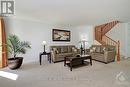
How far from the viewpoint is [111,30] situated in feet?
26.8

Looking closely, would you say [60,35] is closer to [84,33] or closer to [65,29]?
[65,29]

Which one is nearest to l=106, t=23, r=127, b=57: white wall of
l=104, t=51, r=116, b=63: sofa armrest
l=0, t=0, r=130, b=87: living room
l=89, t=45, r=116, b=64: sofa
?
l=0, t=0, r=130, b=87: living room

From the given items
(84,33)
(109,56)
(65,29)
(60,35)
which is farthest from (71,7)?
(84,33)

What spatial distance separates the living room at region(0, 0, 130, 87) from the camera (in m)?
3.34

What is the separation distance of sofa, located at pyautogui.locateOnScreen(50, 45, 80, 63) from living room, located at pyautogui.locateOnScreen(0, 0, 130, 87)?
37 cm

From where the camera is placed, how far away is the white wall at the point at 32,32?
17.9 feet

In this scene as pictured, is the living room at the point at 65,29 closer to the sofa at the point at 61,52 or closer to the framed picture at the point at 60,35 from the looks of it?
the framed picture at the point at 60,35

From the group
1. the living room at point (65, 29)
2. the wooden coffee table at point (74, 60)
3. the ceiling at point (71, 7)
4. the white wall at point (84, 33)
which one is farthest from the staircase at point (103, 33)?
the wooden coffee table at point (74, 60)

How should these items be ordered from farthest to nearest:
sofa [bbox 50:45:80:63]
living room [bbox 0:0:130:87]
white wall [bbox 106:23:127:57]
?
white wall [bbox 106:23:127:57] < sofa [bbox 50:45:80:63] < living room [bbox 0:0:130:87]

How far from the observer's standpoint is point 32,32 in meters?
6.11

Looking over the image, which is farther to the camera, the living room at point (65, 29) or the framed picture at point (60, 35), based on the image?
the framed picture at point (60, 35)

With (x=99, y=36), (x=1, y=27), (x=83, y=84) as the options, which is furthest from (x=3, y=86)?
(x=99, y=36)

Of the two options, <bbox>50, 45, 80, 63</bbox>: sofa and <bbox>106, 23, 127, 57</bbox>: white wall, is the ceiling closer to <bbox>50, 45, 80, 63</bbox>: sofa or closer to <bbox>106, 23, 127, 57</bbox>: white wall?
<bbox>50, 45, 80, 63</bbox>: sofa

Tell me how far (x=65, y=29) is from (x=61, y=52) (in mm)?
1903
